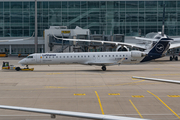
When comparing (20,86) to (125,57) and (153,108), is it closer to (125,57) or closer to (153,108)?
(153,108)

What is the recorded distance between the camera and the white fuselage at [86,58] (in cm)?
3625

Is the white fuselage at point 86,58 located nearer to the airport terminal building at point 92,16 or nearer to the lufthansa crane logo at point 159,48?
the lufthansa crane logo at point 159,48

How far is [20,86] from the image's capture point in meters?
24.0

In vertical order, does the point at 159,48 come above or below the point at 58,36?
below

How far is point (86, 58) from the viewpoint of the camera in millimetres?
36906

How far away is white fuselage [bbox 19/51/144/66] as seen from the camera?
36253mm

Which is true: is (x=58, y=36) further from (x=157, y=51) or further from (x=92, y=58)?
(x=157, y=51)

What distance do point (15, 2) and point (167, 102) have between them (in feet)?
244

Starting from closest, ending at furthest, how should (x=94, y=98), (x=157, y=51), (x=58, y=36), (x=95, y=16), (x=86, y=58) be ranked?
(x=94, y=98)
(x=86, y=58)
(x=157, y=51)
(x=58, y=36)
(x=95, y=16)

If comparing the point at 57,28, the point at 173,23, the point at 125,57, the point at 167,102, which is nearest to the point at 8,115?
the point at 167,102

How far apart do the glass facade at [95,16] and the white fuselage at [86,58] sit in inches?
1791

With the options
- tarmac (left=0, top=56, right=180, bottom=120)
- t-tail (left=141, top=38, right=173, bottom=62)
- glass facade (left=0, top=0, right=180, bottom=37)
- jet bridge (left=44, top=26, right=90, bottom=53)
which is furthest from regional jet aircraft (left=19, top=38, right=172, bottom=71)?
glass facade (left=0, top=0, right=180, bottom=37)

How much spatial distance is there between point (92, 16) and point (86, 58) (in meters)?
47.9

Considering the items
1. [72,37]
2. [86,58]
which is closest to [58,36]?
[72,37]
